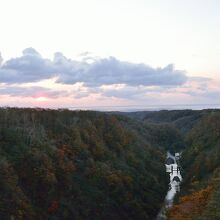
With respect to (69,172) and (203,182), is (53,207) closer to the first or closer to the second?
(69,172)

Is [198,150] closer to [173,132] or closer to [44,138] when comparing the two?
[44,138]

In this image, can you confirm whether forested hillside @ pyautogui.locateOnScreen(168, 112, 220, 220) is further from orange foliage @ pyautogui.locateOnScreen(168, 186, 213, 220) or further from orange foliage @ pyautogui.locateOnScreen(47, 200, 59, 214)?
orange foliage @ pyautogui.locateOnScreen(47, 200, 59, 214)

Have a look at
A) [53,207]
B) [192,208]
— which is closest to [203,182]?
[192,208]

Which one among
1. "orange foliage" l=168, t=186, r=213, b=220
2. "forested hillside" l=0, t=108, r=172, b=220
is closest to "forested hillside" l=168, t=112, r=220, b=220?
"orange foliage" l=168, t=186, r=213, b=220

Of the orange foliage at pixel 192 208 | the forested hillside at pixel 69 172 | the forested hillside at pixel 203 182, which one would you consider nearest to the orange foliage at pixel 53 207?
the forested hillside at pixel 69 172

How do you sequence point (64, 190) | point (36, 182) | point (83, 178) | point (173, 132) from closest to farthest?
point (36, 182) → point (64, 190) → point (83, 178) → point (173, 132)

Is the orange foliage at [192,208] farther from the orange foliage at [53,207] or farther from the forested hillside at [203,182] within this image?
the orange foliage at [53,207]

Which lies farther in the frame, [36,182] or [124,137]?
[124,137]

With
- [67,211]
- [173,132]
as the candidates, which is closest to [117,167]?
[67,211]
